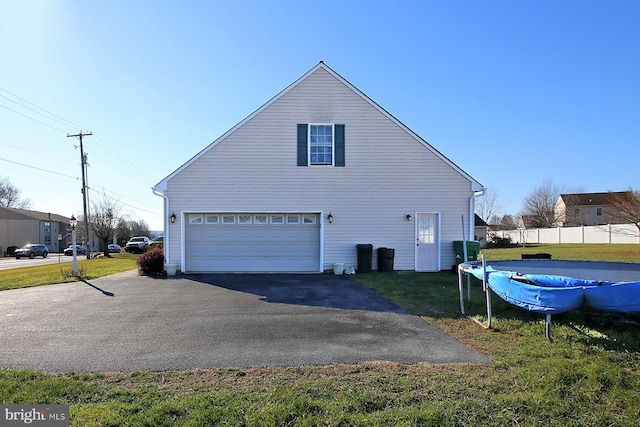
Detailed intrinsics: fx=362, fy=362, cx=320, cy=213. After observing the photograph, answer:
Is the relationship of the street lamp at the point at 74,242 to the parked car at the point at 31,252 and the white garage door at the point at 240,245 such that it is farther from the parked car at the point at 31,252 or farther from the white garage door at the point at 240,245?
the parked car at the point at 31,252

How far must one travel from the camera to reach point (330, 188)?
43.7ft

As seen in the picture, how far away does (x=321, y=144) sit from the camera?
13438mm

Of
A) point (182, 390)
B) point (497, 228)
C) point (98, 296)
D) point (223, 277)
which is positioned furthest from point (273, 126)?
point (497, 228)

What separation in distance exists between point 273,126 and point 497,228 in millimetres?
44319

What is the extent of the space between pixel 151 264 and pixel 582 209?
59675 millimetres

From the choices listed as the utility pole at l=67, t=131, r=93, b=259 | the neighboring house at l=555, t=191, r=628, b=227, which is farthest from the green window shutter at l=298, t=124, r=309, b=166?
the neighboring house at l=555, t=191, r=628, b=227

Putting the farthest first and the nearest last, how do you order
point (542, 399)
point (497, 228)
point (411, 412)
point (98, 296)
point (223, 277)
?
point (497, 228)
point (223, 277)
point (98, 296)
point (542, 399)
point (411, 412)

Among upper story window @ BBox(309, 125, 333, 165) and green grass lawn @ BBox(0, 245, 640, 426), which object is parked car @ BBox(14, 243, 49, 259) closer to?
upper story window @ BBox(309, 125, 333, 165)

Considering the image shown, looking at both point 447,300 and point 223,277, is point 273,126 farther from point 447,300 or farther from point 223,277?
point 447,300

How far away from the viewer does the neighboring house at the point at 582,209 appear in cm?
5112

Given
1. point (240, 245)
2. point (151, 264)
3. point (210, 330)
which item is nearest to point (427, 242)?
point (240, 245)

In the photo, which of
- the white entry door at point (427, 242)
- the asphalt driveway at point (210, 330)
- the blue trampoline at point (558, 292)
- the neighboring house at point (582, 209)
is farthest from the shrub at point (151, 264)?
the neighboring house at point (582, 209)

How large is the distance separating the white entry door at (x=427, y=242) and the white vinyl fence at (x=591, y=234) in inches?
1138

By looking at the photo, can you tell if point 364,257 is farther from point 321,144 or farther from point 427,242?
point 321,144
